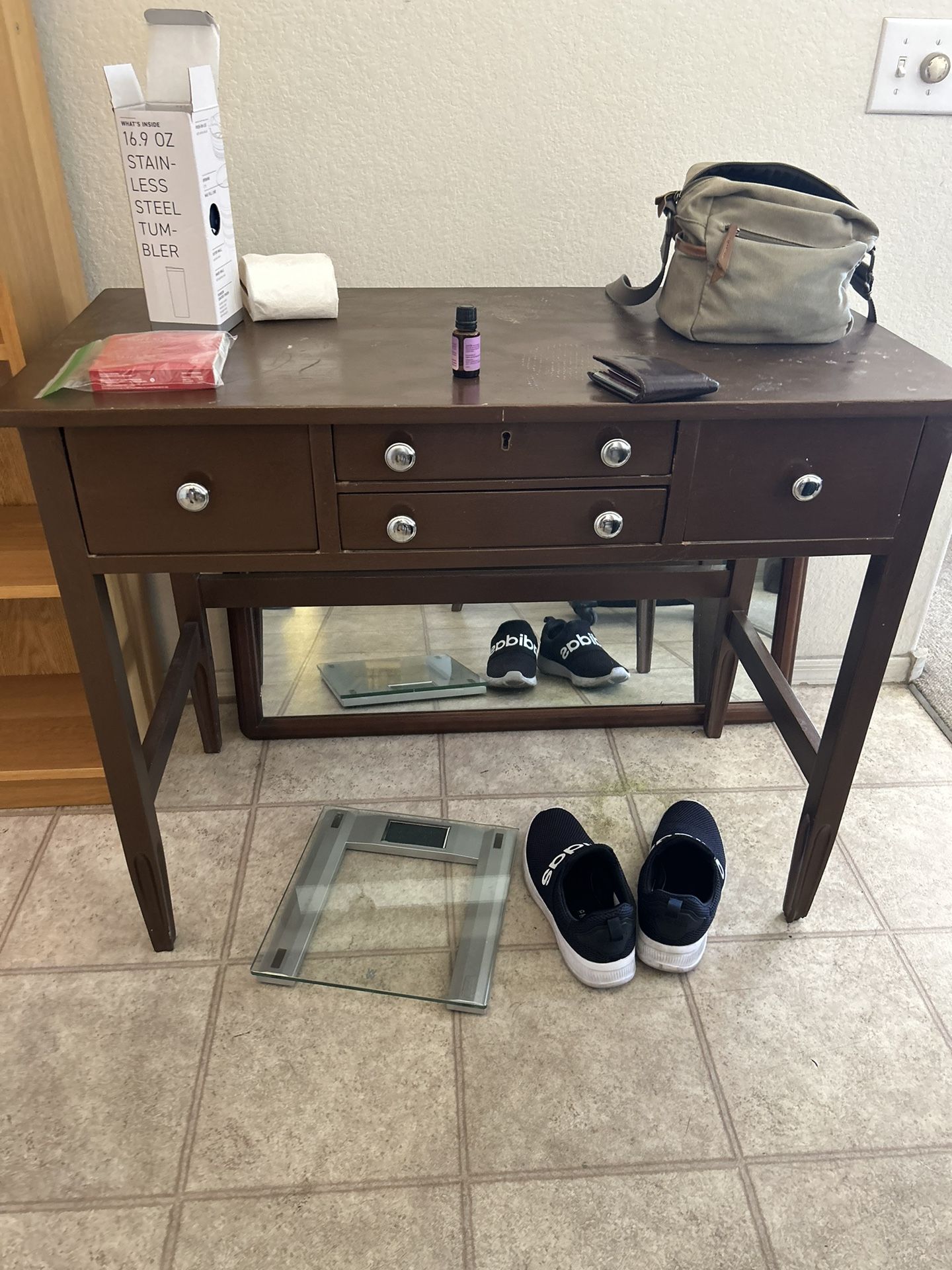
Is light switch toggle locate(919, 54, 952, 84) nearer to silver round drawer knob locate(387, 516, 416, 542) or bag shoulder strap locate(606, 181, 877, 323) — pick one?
bag shoulder strap locate(606, 181, 877, 323)

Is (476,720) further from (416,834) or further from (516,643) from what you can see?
(416,834)

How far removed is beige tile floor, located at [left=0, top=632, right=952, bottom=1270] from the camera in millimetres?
998

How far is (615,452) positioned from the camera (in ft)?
3.24

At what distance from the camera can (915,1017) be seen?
1.24m

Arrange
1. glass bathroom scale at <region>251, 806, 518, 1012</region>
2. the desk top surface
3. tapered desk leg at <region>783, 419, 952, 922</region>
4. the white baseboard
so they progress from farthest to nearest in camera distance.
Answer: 1. the white baseboard
2. glass bathroom scale at <region>251, 806, 518, 1012</region>
3. tapered desk leg at <region>783, 419, 952, 922</region>
4. the desk top surface

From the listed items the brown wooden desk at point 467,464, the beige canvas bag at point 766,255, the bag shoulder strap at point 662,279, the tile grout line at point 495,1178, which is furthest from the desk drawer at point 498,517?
the tile grout line at point 495,1178

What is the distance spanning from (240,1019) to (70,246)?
3.74 feet

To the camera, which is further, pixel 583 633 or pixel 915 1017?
pixel 583 633

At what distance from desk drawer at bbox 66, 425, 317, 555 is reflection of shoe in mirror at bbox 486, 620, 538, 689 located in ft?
2.26

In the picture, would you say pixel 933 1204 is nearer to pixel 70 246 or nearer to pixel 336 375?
pixel 336 375

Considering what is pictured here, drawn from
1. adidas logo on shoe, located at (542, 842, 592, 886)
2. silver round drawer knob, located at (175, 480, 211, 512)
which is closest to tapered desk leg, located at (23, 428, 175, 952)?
silver round drawer knob, located at (175, 480, 211, 512)

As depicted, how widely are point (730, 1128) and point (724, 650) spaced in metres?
0.80

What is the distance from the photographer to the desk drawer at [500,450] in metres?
0.97

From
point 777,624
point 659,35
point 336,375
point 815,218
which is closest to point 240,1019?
point 336,375
